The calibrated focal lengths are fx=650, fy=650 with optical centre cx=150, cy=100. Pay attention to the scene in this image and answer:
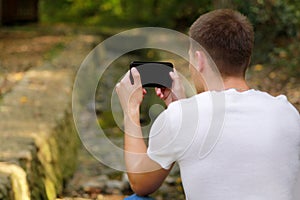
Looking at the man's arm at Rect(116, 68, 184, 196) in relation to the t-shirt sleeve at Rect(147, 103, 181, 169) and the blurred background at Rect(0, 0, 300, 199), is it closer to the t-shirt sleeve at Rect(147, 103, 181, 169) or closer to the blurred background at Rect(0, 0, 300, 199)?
the t-shirt sleeve at Rect(147, 103, 181, 169)

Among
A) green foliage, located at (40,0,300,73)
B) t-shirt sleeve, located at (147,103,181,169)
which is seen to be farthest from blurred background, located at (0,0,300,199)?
t-shirt sleeve, located at (147,103,181,169)

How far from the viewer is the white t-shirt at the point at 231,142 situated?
1.88m

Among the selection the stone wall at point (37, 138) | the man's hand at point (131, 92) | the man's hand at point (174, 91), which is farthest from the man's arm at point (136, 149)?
the stone wall at point (37, 138)

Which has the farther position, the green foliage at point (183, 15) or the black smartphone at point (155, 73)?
the green foliage at point (183, 15)

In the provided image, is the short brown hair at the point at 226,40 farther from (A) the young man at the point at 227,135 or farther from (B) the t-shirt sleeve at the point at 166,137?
(B) the t-shirt sleeve at the point at 166,137

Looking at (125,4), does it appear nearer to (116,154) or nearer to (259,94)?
(116,154)

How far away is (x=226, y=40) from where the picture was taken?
198 centimetres

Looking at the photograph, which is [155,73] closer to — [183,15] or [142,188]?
[142,188]

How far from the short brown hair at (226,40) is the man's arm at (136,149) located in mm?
259

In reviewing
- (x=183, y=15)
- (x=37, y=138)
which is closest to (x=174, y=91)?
(x=37, y=138)

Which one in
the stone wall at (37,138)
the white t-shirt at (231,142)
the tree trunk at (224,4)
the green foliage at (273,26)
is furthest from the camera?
the green foliage at (273,26)

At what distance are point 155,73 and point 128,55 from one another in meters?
9.66

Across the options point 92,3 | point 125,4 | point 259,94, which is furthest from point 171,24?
point 259,94

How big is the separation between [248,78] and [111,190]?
12.1 ft
